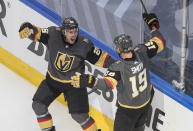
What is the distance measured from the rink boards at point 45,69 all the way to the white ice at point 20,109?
0.09 m

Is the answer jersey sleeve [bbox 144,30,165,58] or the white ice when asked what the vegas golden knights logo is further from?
the white ice

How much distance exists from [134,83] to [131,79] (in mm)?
38

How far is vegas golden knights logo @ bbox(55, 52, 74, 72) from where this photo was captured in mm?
4281

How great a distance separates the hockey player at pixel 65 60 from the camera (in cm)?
421

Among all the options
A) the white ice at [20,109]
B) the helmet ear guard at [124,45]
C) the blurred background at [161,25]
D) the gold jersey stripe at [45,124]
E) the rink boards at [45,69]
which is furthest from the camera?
the white ice at [20,109]

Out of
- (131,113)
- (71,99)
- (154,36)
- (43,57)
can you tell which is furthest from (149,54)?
(43,57)

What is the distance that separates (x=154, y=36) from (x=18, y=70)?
80.9 inches

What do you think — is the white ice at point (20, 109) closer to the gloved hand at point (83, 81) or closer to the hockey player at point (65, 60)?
the hockey player at point (65, 60)

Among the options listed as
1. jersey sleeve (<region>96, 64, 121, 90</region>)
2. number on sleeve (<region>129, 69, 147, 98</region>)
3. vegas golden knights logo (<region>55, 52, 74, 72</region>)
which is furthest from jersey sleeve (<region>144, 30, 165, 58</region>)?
vegas golden knights logo (<region>55, 52, 74, 72</region>)

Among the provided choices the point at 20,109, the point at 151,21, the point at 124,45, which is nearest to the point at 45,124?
the point at 20,109

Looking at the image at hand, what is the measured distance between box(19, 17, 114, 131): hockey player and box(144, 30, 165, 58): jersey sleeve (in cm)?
41

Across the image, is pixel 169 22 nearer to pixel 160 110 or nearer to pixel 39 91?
pixel 160 110

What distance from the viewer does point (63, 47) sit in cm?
427

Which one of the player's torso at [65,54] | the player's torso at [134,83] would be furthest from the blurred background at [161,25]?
the player's torso at [65,54]
